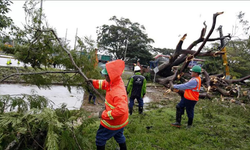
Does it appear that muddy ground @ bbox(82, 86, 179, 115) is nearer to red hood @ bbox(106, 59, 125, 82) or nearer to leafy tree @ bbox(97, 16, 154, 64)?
red hood @ bbox(106, 59, 125, 82)

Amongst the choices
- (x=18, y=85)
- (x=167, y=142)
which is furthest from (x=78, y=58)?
(x=18, y=85)

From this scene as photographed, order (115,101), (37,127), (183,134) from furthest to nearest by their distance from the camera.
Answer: (183,134)
(115,101)
(37,127)

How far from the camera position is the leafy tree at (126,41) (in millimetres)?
34188

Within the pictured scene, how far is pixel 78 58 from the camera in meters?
3.06

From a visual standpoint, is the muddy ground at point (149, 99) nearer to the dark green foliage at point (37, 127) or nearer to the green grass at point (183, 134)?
the green grass at point (183, 134)

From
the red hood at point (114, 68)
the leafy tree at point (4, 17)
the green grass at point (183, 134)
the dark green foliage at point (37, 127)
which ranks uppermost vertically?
the leafy tree at point (4, 17)

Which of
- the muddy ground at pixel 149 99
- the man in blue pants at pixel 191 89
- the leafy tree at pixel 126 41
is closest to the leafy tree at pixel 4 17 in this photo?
the muddy ground at pixel 149 99

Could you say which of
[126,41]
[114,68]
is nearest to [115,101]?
[114,68]

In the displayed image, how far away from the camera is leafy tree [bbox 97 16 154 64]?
34.2 m

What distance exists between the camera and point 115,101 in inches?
90.1

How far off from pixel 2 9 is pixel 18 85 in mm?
5088

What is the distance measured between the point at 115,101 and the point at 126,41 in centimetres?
3428

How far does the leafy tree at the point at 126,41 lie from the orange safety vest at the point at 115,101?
31143mm

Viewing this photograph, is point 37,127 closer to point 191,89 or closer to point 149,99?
point 191,89
